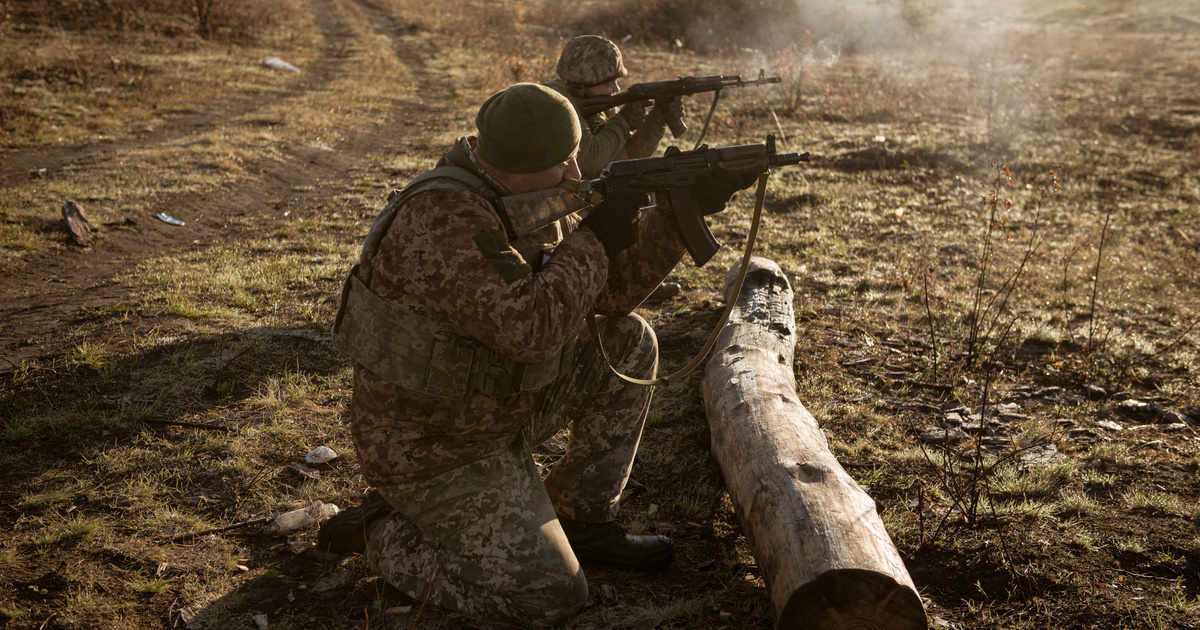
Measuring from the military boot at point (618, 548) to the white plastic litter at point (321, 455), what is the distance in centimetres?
139

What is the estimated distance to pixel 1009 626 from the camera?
2816 mm

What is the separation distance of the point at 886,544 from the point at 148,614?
2732 millimetres

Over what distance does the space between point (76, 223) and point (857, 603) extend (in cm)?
736

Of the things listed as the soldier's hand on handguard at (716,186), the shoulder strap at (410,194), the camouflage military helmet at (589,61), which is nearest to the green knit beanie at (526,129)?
the shoulder strap at (410,194)

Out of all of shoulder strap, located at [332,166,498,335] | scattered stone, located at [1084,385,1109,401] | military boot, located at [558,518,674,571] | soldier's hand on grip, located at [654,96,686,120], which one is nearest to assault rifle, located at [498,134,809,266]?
shoulder strap, located at [332,166,498,335]

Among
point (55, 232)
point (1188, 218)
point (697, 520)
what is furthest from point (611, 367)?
point (1188, 218)

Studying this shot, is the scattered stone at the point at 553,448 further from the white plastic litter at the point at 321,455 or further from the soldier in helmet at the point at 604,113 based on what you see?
the soldier in helmet at the point at 604,113

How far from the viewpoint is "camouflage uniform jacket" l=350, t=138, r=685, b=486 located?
8.51 feet

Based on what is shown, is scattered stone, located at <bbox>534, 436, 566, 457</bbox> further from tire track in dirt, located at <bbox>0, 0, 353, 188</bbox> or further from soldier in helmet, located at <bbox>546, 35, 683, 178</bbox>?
tire track in dirt, located at <bbox>0, 0, 353, 188</bbox>

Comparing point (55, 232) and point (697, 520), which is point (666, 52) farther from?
point (697, 520)

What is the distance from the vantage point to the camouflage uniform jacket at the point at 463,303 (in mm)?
2593

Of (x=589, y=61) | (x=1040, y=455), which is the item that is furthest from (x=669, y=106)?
(x=1040, y=455)

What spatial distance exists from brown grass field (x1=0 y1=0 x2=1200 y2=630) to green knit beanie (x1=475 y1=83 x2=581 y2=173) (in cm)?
179

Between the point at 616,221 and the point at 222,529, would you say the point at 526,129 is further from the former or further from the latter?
the point at 222,529
